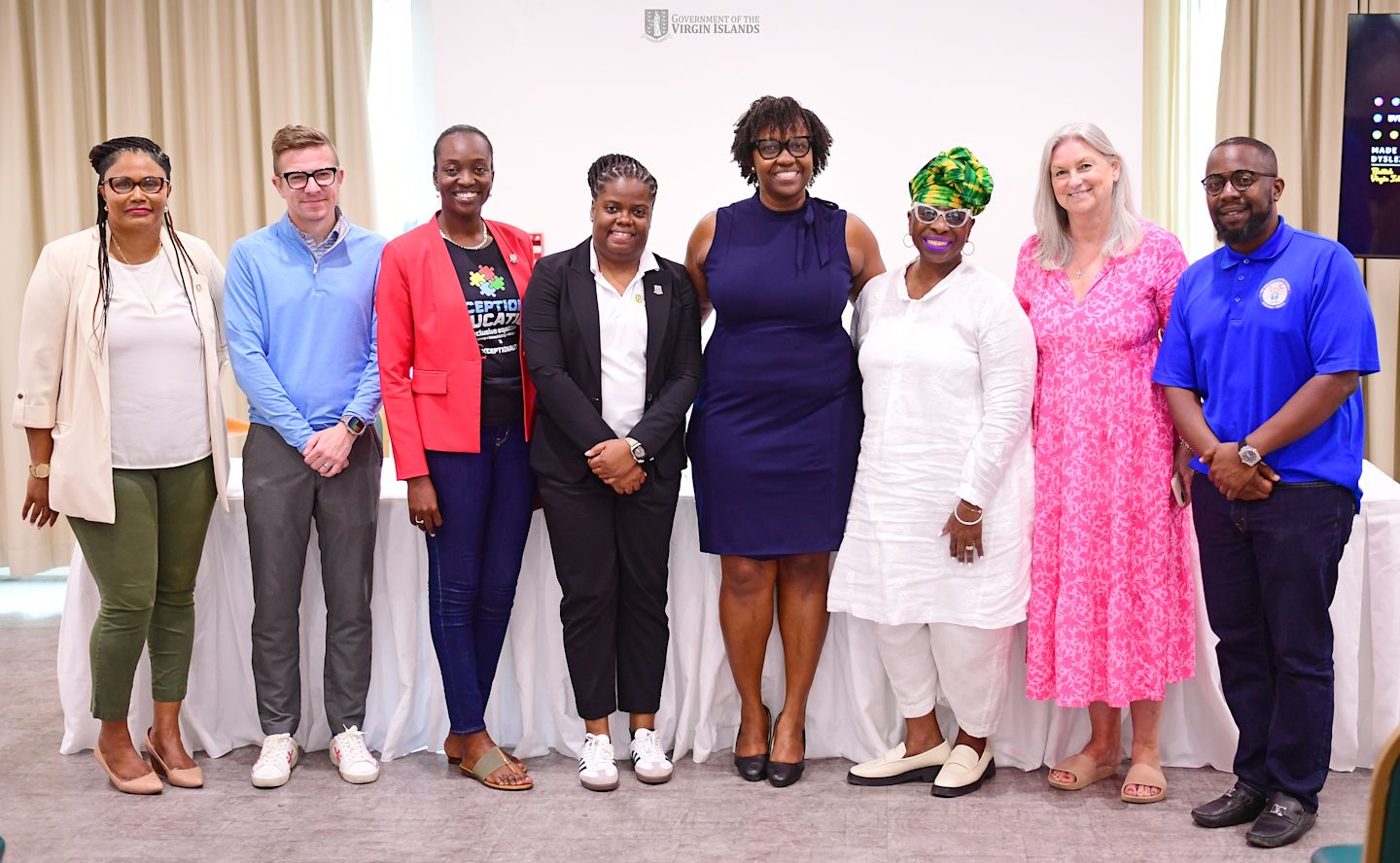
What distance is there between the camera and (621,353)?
10.3 feet

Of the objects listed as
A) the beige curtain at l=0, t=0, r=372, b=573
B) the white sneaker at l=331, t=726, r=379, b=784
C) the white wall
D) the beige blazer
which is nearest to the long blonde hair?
the white wall

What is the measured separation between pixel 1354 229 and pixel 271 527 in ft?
12.4

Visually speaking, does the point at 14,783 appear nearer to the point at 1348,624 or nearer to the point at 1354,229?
the point at 1348,624

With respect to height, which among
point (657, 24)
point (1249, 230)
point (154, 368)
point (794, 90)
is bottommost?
point (154, 368)

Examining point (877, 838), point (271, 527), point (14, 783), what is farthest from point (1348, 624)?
point (14, 783)

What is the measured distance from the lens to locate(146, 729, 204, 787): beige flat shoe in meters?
3.29

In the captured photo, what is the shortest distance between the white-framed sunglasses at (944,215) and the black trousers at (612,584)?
2.88ft

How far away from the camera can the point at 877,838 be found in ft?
9.55

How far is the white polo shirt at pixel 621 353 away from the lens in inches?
124

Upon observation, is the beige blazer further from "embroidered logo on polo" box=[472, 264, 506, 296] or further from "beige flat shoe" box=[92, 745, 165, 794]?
"embroidered logo on polo" box=[472, 264, 506, 296]

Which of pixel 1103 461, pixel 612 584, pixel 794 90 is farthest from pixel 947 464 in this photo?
pixel 794 90

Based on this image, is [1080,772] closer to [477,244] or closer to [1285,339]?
[1285,339]

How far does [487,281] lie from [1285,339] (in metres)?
1.83

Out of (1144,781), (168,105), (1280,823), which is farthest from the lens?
(168,105)
